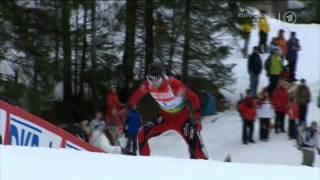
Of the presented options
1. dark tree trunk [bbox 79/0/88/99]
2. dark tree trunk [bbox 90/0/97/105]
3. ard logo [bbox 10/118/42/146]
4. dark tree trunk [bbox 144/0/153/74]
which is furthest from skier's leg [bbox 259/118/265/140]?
ard logo [bbox 10/118/42/146]

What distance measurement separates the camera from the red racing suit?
24.5 ft

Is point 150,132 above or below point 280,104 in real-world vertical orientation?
above

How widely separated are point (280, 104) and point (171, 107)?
641 centimetres

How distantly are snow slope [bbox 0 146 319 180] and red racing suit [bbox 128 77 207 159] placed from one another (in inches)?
115

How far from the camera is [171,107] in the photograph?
7.94 m

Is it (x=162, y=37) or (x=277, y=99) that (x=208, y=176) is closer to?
(x=277, y=99)

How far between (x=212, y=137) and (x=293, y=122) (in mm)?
1977

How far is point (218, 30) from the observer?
17.3m

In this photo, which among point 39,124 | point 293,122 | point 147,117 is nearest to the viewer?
point 39,124

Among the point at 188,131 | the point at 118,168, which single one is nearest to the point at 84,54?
the point at 188,131

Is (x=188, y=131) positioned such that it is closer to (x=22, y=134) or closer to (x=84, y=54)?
(x=22, y=134)

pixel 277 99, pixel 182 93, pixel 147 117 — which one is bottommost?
pixel 147 117

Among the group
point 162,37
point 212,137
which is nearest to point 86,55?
point 162,37

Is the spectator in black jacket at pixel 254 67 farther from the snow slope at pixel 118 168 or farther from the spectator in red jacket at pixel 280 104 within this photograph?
the snow slope at pixel 118 168
